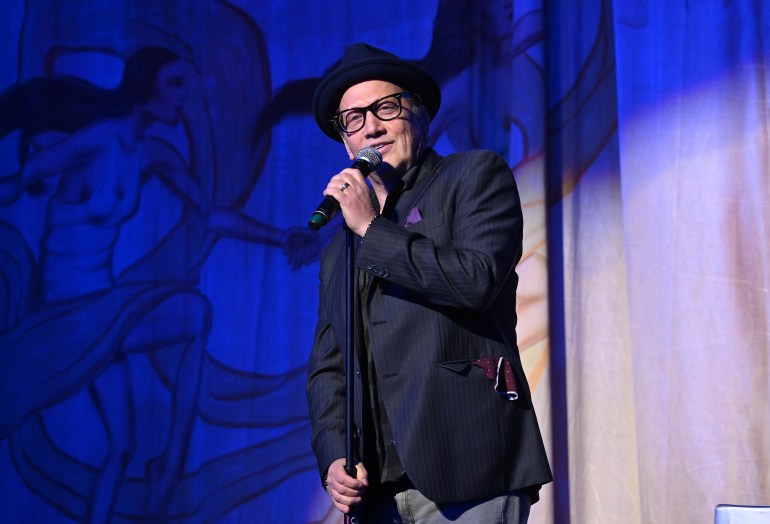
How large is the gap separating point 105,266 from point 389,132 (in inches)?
76.2

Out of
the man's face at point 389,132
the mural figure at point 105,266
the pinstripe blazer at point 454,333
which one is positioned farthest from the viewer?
the mural figure at point 105,266

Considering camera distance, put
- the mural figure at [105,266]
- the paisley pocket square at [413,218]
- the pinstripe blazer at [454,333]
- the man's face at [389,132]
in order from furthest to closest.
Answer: the mural figure at [105,266] < the man's face at [389,132] < the paisley pocket square at [413,218] < the pinstripe blazer at [454,333]

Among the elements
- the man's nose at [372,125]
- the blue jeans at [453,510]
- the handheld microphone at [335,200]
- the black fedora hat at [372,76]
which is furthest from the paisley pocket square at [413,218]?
the blue jeans at [453,510]

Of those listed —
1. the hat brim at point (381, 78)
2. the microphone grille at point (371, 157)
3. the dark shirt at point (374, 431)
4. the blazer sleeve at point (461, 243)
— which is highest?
the hat brim at point (381, 78)

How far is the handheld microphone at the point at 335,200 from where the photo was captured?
1.50m

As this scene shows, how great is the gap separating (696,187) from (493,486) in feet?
4.91

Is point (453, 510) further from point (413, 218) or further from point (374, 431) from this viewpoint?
point (413, 218)

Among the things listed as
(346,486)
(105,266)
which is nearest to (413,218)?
(346,486)

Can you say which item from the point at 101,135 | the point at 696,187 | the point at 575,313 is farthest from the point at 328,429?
the point at 101,135

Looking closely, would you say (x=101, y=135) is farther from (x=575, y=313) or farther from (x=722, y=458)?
(x=722, y=458)

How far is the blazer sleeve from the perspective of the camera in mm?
1511

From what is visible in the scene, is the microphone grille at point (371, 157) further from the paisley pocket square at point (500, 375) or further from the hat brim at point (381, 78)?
the paisley pocket square at point (500, 375)

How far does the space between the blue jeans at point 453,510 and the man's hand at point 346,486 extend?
0.04 metres

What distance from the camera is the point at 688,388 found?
2598mm
